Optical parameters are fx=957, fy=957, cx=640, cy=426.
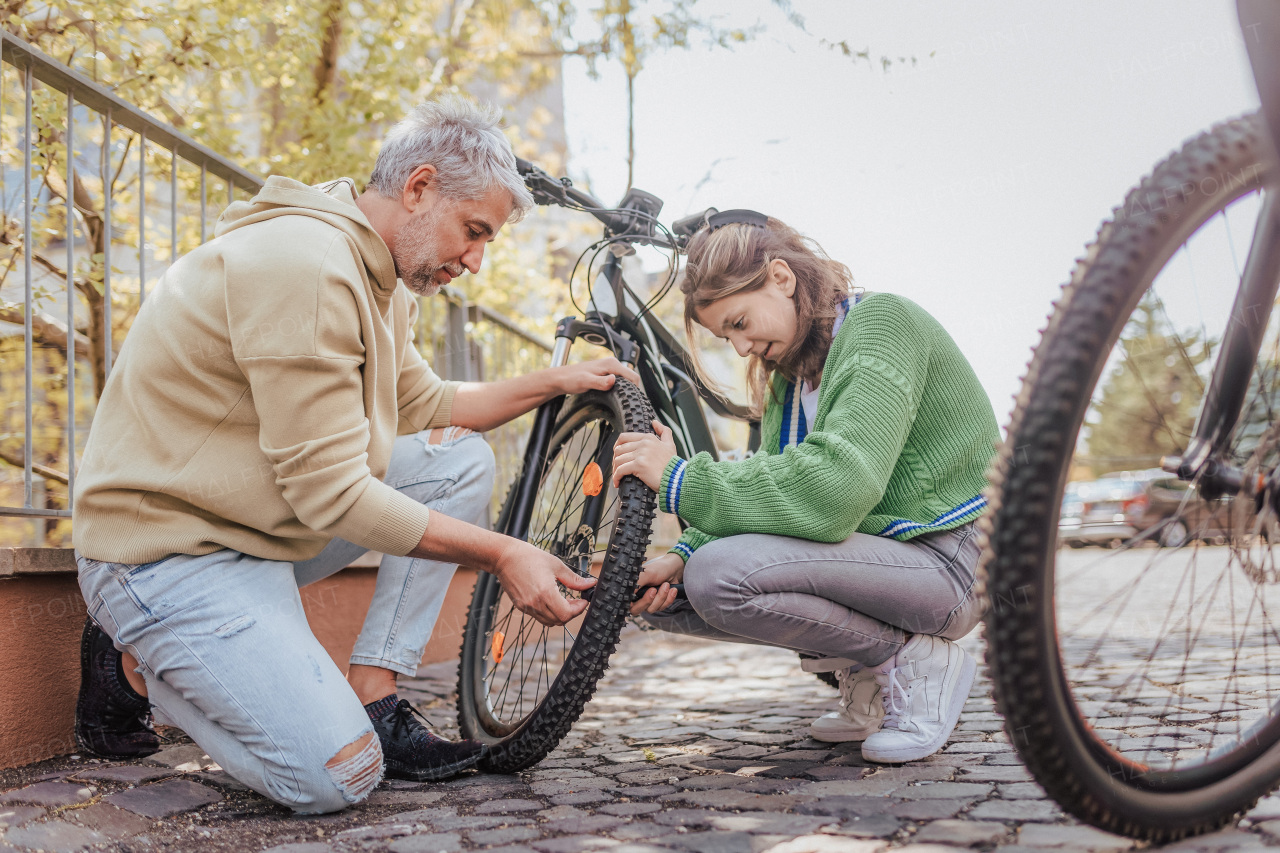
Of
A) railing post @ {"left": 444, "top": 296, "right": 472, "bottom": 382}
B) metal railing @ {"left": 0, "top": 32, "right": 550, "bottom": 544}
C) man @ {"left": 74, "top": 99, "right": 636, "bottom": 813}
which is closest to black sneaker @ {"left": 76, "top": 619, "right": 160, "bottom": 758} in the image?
man @ {"left": 74, "top": 99, "right": 636, "bottom": 813}

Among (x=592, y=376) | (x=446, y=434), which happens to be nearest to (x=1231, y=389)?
(x=592, y=376)

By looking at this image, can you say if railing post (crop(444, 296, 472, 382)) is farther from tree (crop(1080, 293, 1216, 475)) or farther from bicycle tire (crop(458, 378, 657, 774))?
tree (crop(1080, 293, 1216, 475))

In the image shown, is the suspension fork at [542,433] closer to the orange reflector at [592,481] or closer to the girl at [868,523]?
the orange reflector at [592,481]

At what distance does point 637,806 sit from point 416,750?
0.63m

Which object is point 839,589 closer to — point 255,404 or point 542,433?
point 542,433

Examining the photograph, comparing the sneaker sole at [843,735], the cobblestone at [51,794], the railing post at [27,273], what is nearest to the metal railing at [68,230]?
the railing post at [27,273]

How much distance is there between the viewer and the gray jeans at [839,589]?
82.0 inches

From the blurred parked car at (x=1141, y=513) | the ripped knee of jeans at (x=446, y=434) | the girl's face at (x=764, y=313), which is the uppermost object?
the girl's face at (x=764, y=313)

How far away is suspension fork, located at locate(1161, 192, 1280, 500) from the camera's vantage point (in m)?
1.44

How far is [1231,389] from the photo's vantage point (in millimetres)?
1452

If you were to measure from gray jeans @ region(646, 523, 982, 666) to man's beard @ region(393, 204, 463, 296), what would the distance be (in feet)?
3.01

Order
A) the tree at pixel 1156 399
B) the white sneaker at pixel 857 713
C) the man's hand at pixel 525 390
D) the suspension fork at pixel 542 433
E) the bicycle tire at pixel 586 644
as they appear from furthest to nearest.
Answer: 1. the suspension fork at pixel 542 433
2. the man's hand at pixel 525 390
3. the white sneaker at pixel 857 713
4. the bicycle tire at pixel 586 644
5. the tree at pixel 1156 399

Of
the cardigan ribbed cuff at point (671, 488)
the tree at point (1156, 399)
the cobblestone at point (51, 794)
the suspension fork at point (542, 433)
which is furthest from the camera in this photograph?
the suspension fork at point (542, 433)

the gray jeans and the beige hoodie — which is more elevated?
the beige hoodie
